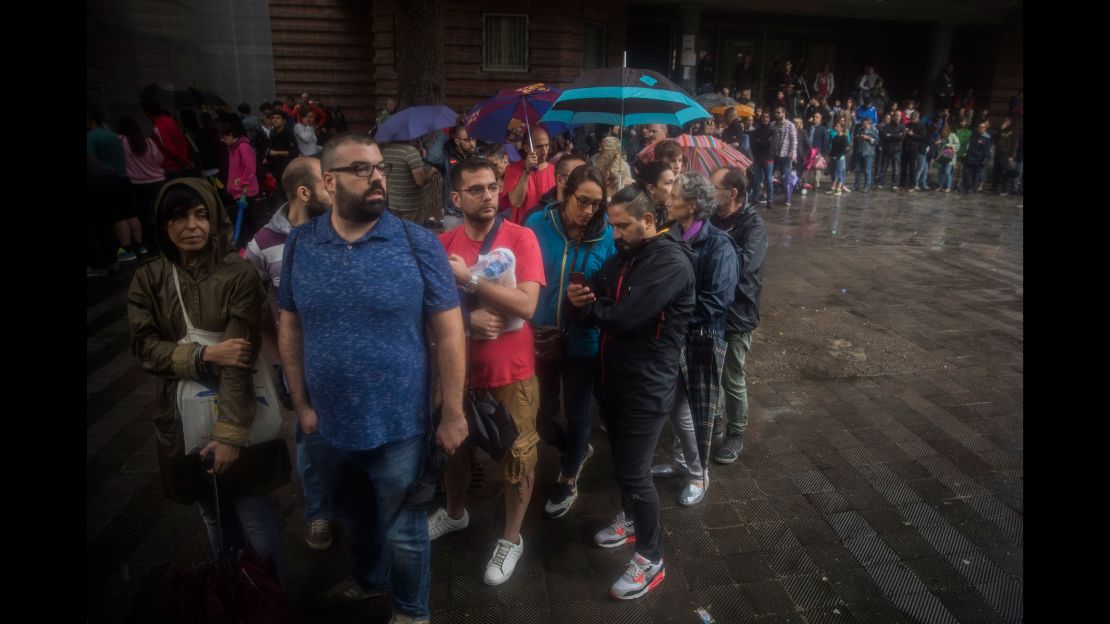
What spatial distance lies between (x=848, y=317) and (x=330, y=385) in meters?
6.27

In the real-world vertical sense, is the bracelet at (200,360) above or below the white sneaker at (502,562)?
above

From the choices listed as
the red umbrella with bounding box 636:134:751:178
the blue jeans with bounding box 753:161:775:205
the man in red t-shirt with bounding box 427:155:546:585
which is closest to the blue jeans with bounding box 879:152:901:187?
the blue jeans with bounding box 753:161:775:205

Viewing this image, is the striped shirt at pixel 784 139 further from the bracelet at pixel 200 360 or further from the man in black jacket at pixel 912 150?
the bracelet at pixel 200 360

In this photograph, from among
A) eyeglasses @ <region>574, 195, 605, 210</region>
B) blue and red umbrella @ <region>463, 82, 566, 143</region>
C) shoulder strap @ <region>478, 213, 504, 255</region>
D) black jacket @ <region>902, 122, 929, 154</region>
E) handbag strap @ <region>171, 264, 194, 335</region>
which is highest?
black jacket @ <region>902, 122, 929, 154</region>

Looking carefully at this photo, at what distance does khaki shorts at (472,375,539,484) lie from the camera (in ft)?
10.3

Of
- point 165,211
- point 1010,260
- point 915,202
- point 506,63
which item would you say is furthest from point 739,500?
point 506,63

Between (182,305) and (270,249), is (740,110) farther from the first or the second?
(182,305)

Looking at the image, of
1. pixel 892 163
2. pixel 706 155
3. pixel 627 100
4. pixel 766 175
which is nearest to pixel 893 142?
pixel 892 163

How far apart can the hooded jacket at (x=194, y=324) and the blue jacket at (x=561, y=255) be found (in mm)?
1458

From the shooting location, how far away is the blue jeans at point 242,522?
2.72 meters

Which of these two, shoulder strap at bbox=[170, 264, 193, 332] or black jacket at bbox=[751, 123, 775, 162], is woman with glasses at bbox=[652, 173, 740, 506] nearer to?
shoulder strap at bbox=[170, 264, 193, 332]

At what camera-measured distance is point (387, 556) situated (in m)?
3.04

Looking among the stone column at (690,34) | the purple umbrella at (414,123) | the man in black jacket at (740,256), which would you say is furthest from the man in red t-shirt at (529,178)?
the stone column at (690,34)

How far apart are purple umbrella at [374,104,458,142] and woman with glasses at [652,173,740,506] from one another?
11.3ft
